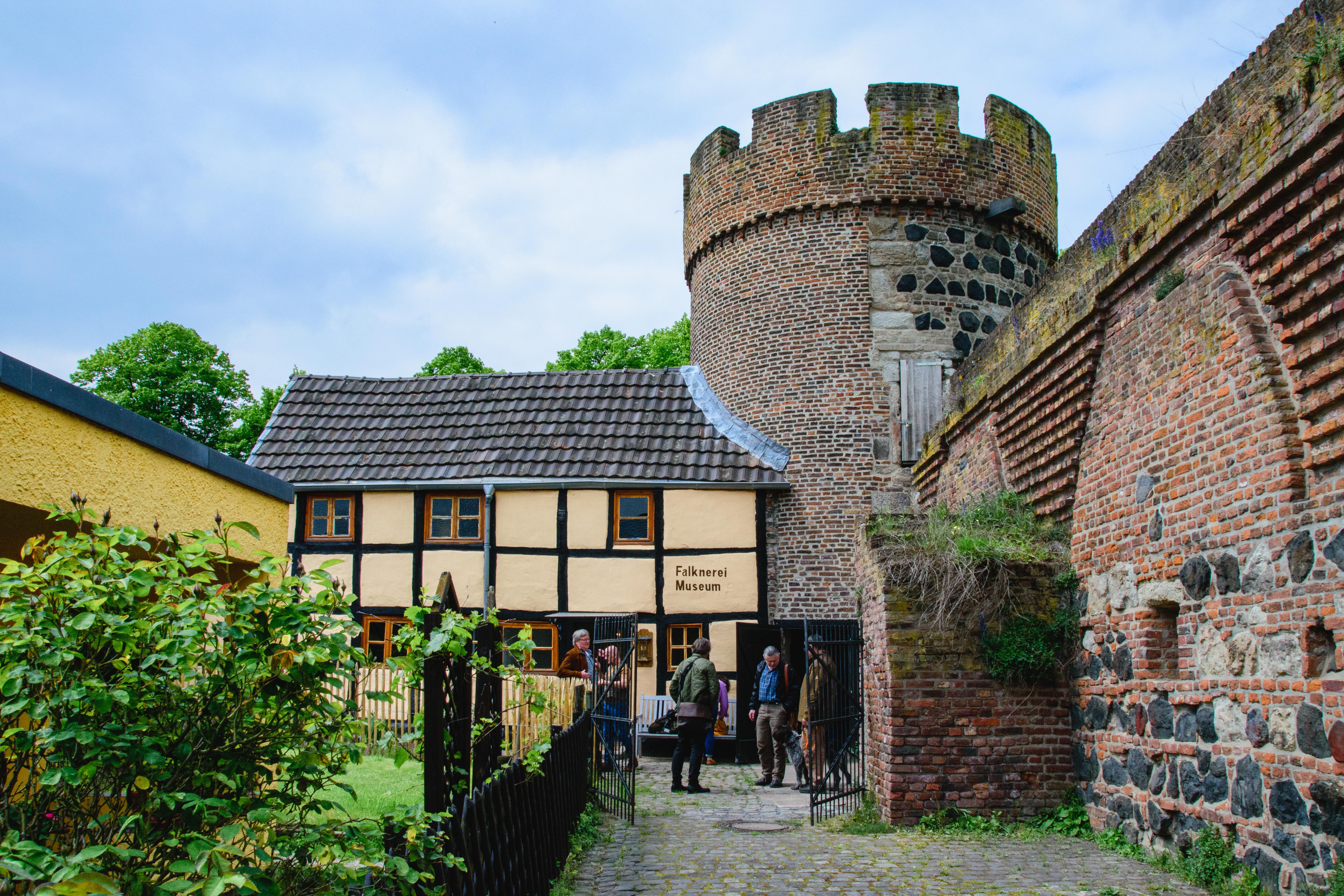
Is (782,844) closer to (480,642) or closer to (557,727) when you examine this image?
(557,727)

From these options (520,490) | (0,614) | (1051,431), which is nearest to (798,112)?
(520,490)

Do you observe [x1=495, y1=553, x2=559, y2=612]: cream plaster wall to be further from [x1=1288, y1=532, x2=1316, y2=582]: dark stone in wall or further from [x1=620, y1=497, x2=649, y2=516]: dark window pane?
[x1=1288, y1=532, x2=1316, y2=582]: dark stone in wall

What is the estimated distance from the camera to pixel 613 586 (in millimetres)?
15141

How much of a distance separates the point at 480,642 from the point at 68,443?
6.11ft

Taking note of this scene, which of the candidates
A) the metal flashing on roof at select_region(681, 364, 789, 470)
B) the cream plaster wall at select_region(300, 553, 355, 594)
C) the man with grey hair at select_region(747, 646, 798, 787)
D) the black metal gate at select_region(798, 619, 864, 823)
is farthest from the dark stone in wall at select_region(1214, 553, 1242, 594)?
the cream plaster wall at select_region(300, 553, 355, 594)

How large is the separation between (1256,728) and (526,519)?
11.3 meters

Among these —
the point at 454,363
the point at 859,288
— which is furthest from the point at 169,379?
the point at 859,288

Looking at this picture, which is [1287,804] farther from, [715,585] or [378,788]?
[715,585]

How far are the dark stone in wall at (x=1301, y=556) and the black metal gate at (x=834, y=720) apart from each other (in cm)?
373

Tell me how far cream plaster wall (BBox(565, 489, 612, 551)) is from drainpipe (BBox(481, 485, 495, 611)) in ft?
3.58

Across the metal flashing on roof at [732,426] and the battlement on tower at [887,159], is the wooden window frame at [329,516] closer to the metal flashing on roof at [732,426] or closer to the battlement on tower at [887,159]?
the metal flashing on roof at [732,426]

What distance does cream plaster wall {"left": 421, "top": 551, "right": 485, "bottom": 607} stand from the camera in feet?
50.0

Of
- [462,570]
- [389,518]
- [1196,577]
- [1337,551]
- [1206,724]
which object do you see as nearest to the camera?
[1337,551]

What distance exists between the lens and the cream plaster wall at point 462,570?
50.0 feet
